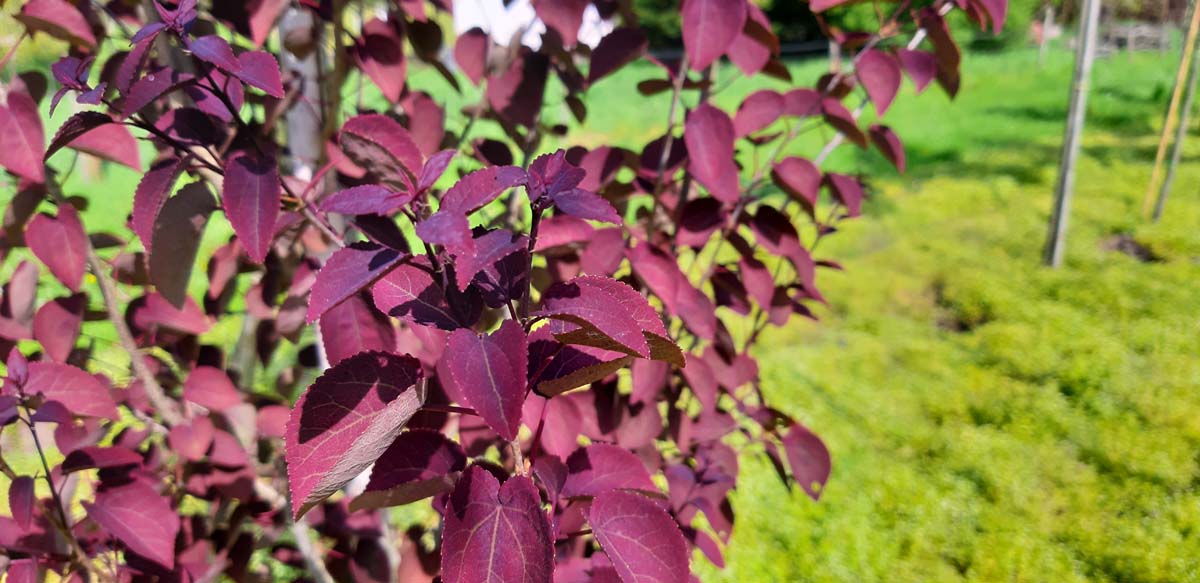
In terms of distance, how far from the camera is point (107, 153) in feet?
2.99

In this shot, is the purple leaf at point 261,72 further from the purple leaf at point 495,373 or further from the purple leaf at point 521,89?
the purple leaf at point 521,89

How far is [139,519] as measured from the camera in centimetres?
91

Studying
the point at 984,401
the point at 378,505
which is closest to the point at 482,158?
the point at 378,505

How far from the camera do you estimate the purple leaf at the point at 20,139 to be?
80 centimetres

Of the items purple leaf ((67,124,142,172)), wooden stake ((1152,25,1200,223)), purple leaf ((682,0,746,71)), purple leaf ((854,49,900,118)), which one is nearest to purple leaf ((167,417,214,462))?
purple leaf ((67,124,142,172))

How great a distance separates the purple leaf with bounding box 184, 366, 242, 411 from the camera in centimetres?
109

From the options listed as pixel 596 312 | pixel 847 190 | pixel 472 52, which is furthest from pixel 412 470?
pixel 847 190

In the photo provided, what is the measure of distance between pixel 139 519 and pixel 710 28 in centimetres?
90

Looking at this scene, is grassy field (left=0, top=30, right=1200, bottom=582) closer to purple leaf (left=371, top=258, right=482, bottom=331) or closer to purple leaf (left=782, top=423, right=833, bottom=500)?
purple leaf (left=782, top=423, right=833, bottom=500)

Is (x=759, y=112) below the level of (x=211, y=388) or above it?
above

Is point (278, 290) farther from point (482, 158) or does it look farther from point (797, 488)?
point (797, 488)

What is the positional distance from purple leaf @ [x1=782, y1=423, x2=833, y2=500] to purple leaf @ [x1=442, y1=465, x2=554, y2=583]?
74 cm

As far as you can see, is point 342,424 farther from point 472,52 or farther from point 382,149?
point 472,52

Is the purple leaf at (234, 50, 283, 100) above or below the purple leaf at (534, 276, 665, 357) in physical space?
above
